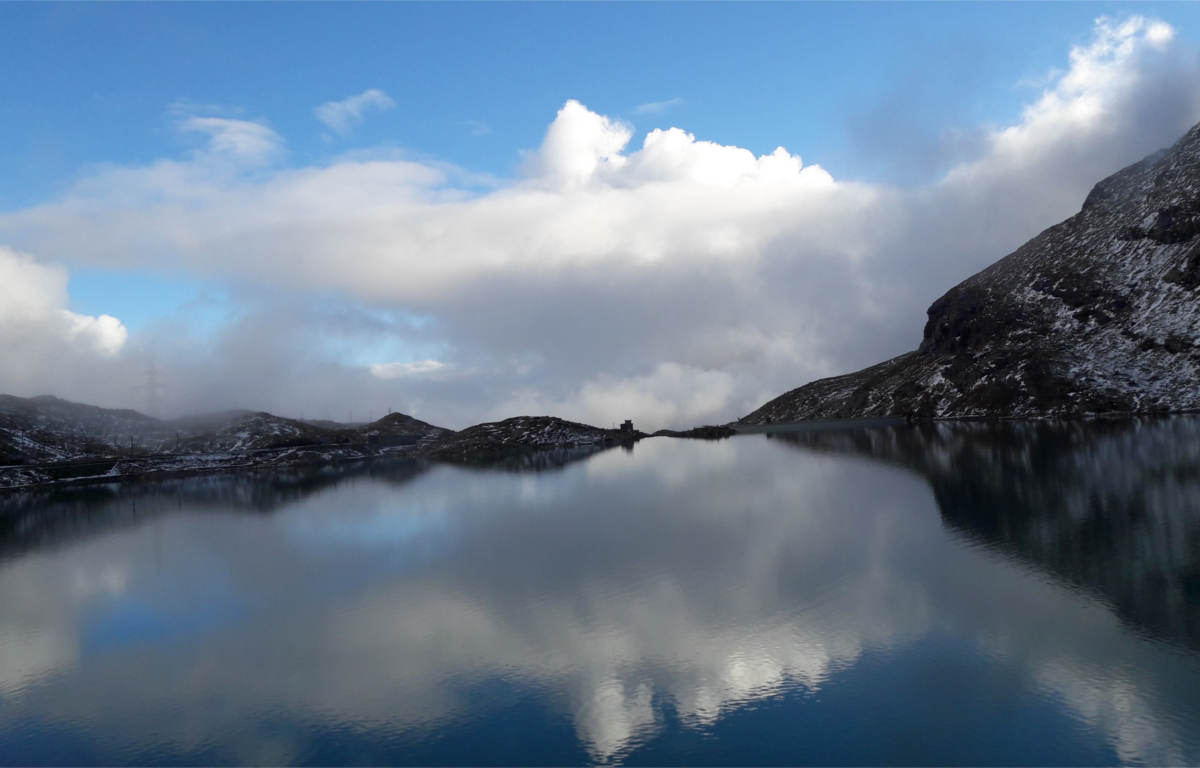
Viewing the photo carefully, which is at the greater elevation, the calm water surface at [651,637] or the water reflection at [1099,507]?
the water reflection at [1099,507]

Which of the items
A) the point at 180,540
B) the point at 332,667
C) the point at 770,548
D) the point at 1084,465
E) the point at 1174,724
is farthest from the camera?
the point at 1084,465

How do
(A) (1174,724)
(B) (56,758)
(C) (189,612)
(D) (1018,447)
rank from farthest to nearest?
(D) (1018,447)
(C) (189,612)
(B) (56,758)
(A) (1174,724)

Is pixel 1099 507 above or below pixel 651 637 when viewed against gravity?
above

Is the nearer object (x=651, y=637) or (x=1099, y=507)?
(x=651, y=637)

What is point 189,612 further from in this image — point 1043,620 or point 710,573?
point 1043,620

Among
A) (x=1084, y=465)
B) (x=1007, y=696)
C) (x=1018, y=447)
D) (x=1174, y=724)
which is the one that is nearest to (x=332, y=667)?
(x=1007, y=696)

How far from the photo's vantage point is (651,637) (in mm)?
45969

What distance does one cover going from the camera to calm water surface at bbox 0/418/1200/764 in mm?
32344

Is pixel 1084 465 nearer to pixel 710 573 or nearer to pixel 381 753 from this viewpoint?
pixel 710 573

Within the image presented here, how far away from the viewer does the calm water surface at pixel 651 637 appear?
32344mm

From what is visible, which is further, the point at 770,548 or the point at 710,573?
the point at 770,548

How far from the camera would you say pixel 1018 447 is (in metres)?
151

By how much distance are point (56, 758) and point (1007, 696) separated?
47.8m

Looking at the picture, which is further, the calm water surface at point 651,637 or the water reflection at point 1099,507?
the water reflection at point 1099,507
